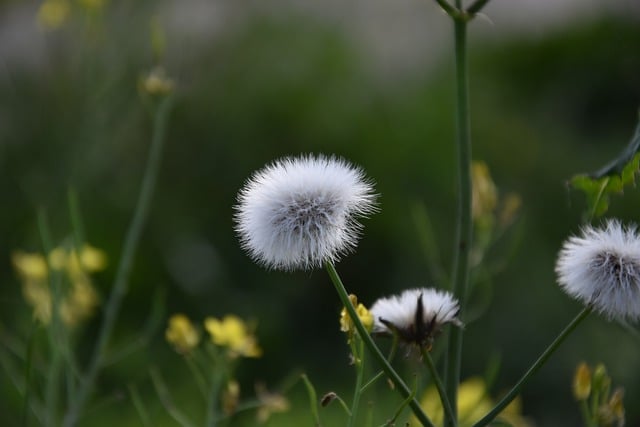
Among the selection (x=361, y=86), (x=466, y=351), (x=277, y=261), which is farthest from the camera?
(x=361, y=86)

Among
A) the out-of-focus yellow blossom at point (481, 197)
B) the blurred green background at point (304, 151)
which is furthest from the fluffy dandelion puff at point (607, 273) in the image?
the blurred green background at point (304, 151)

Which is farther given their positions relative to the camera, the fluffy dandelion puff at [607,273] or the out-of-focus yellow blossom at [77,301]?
the out-of-focus yellow blossom at [77,301]

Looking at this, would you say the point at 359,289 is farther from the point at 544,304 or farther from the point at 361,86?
the point at 361,86

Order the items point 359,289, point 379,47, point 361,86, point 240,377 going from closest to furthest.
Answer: point 240,377, point 359,289, point 361,86, point 379,47

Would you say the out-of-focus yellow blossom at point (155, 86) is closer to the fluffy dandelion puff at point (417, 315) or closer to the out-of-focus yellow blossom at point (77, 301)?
the out-of-focus yellow blossom at point (77, 301)

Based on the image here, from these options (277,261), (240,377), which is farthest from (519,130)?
(277,261)

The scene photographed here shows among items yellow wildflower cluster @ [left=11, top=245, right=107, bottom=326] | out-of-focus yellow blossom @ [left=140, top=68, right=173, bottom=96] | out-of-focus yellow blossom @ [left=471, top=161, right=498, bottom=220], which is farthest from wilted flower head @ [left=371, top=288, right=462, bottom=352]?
yellow wildflower cluster @ [left=11, top=245, right=107, bottom=326]

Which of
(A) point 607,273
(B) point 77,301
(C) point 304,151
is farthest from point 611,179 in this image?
(C) point 304,151
